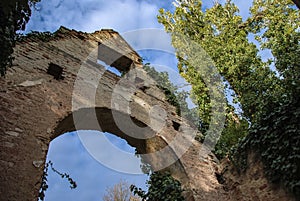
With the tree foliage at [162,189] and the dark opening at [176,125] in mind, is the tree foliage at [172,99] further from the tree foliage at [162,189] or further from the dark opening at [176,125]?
the tree foliage at [162,189]

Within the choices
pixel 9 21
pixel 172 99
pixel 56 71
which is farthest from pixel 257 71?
pixel 9 21

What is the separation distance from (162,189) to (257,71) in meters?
5.69

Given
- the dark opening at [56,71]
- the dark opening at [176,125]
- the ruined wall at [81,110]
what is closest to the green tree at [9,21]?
the ruined wall at [81,110]

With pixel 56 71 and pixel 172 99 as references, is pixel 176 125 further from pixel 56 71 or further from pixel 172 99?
pixel 56 71

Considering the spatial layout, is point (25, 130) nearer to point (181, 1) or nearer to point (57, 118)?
point (57, 118)

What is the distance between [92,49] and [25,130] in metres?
3.63

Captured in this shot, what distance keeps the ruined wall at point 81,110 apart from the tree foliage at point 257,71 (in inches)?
59.3

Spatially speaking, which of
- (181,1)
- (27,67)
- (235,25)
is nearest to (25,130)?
(27,67)

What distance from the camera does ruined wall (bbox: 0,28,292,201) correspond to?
5.02 meters

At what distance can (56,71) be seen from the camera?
22.1 ft

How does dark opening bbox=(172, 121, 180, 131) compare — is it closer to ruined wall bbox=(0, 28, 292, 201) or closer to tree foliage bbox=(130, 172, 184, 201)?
ruined wall bbox=(0, 28, 292, 201)

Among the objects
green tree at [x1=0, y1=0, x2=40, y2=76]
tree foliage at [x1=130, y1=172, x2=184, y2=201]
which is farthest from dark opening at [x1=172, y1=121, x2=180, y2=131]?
green tree at [x1=0, y1=0, x2=40, y2=76]

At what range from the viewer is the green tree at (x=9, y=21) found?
394 cm

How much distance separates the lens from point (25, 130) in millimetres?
5270
